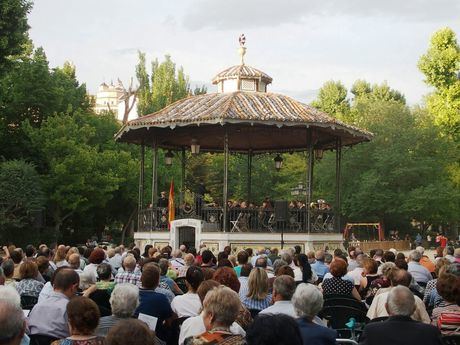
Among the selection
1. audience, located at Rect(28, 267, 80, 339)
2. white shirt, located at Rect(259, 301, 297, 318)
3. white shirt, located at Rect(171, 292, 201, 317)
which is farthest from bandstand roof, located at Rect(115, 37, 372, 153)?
white shirt, located at Rect(259, 301, 297, 318)

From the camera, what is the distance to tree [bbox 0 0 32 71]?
27828mm

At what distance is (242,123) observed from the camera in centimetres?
2344

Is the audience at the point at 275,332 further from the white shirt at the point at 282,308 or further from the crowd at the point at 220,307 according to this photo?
the white shirt at the point at 282,308

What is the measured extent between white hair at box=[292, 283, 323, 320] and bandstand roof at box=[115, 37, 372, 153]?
17105 millimetres

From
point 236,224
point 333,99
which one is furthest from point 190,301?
point 333,99

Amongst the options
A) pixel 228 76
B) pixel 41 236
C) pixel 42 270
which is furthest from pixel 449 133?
pixel 42 270

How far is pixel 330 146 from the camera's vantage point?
94.4ft

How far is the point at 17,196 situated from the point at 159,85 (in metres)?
28.6

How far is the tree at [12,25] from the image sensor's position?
27.8 metres

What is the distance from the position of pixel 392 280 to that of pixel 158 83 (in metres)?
52.9

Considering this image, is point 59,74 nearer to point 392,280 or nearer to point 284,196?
point 284,196

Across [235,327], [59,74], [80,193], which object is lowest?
[235,327]

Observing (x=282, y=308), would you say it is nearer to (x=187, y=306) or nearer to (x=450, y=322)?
(x=187, y=306)

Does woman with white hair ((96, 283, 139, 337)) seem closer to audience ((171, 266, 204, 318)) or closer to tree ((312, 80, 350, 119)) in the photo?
audience ((171, 266, 204, 318))
